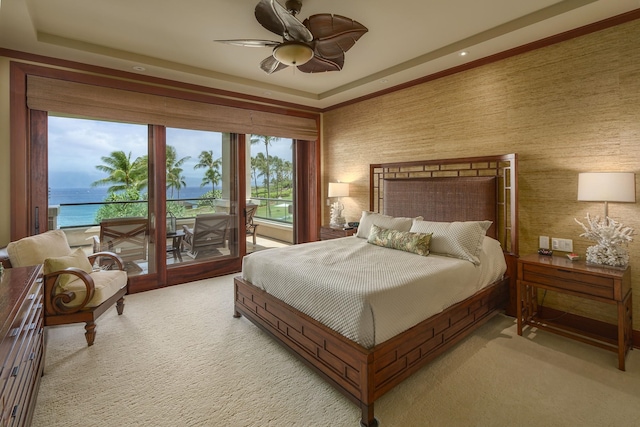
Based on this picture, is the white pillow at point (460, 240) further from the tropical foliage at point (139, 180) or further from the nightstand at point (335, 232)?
the tropical foliage at point (139, 180)

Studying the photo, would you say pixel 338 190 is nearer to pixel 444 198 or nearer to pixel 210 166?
pixel 444 198

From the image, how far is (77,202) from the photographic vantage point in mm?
3865

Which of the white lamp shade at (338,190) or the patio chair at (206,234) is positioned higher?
the white lamp shade at (338,190)

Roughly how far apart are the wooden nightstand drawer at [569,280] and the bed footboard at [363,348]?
387 millimetres

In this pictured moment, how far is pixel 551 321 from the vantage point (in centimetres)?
312

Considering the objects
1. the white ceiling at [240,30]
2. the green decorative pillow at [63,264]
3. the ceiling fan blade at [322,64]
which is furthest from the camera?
the ceiling fan blade at [322,64]

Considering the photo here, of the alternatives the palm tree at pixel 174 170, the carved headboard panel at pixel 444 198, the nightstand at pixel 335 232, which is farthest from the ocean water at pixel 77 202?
the carved headboard panel at pixel 444 198

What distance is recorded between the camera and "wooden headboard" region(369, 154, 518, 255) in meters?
3.41

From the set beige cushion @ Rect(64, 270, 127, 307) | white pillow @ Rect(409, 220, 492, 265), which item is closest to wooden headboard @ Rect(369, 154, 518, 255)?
white pillow @ Rect(409, 220, 492, 265)

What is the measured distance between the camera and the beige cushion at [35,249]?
2613 millimetres

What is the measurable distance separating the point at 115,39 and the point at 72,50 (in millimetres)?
488

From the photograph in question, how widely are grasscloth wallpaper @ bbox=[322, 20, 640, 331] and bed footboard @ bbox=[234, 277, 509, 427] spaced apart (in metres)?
1.03

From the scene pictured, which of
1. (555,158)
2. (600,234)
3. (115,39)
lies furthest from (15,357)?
(555,158)

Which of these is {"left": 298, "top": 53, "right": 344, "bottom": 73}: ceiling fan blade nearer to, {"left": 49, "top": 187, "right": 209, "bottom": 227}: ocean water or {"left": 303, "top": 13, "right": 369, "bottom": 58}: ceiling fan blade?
{"left": 303, "top": 13, "right": 369, "bottom": 58}: ceiling fan blade
